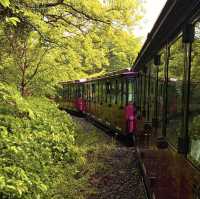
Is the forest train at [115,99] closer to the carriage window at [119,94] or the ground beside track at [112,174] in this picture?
the carriage window at [119,94]

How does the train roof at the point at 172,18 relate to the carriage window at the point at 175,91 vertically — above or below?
above

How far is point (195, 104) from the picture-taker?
9.82ft

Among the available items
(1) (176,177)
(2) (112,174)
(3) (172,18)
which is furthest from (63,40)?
(1) (176,177)

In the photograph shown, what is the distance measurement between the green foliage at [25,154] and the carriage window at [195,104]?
5.68 feet

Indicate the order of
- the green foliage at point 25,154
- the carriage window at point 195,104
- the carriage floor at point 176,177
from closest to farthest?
the carriage floor at point 176,177 < the carriage window at point 195,104 < the green foliage at point 25,154

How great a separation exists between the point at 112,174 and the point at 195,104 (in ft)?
19.5

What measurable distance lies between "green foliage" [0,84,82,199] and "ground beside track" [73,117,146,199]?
0.47 metres

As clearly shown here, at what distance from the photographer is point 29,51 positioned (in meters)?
11.9

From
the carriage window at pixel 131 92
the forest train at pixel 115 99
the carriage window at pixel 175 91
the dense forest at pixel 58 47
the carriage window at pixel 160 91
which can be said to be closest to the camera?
the carriage window at pixel 175 91

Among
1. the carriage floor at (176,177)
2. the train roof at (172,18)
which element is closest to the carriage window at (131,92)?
the train roof at (172,18)


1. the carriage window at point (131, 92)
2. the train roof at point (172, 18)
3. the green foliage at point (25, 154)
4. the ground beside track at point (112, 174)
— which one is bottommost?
the ground beside track at point (112, 174)

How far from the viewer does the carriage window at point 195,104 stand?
112 inches

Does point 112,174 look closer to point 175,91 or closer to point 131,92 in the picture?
point 131,92

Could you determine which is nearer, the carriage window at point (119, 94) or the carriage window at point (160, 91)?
the carriage window at point (160, 91)
